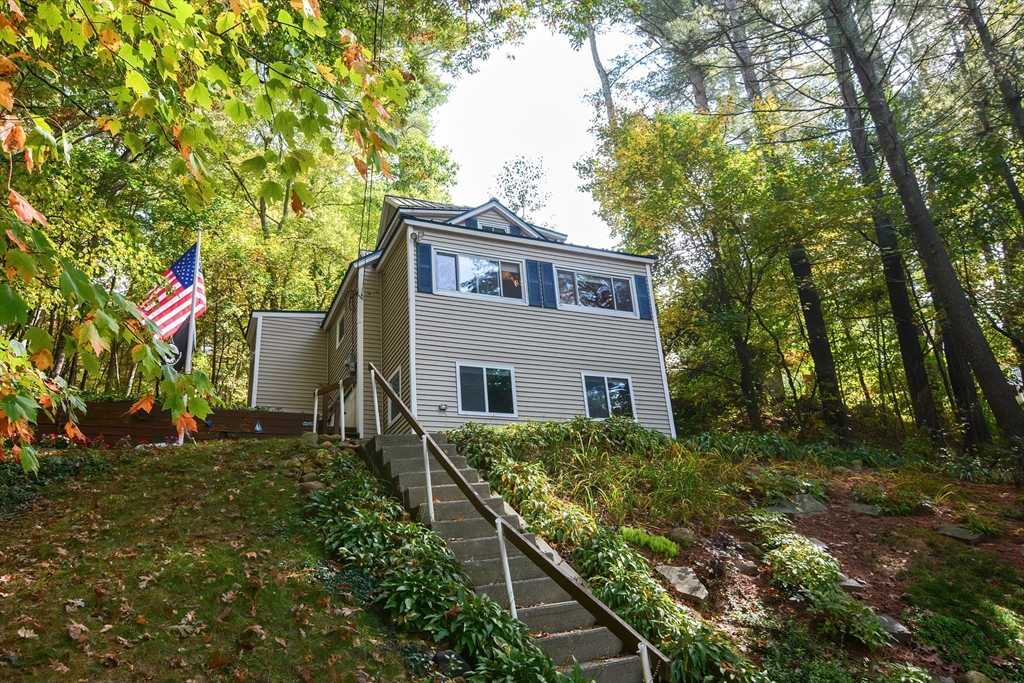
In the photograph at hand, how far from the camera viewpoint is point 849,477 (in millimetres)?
12289


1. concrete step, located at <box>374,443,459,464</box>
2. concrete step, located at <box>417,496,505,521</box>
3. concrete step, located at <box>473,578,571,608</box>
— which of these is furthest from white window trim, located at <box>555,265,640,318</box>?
concrete step, located at <box>473,578,571,608</box>

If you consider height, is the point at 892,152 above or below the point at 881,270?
above

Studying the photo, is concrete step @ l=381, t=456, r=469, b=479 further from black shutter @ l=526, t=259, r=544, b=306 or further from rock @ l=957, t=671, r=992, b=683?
black shutter @ l=526, t=259, r=544, b=306

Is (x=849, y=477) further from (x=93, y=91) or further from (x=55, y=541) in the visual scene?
(x=93, y=91)

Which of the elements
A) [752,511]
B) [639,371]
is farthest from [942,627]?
[639,371]

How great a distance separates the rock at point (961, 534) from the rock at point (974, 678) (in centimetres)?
334

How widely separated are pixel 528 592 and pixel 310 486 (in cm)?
353

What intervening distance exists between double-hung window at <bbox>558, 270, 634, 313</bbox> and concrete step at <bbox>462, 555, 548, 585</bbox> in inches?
356

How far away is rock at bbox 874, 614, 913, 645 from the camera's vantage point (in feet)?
23.5

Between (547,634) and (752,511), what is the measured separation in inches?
192

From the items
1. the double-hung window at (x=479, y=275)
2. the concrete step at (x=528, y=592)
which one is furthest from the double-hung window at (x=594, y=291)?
the concrete step at (x=528, y=592)

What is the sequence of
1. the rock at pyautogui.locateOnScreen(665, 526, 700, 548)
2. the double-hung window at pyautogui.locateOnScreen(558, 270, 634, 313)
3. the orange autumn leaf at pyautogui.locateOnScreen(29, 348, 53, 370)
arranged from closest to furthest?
the orange autumn leaf at pyautogui.locateOnScreen(29, 348, 53, 370), the rock at pyautogui.locateOnScreen(665, 526, 700, 548), the double-hung window at pyautogui.locateOnScreen(558, 270, 634, 313)

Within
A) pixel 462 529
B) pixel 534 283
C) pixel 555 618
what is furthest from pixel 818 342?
pixel 555 618

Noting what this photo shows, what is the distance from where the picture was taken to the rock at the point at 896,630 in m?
7.15
